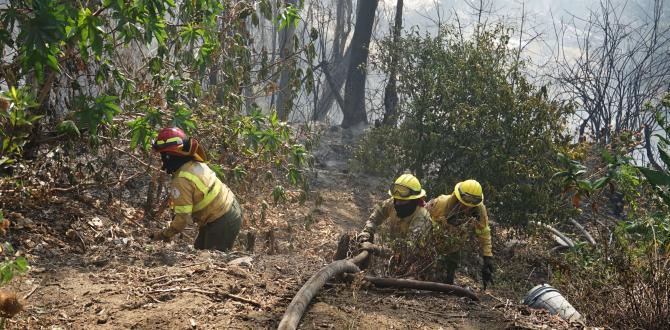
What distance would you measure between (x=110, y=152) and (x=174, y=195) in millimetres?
1693

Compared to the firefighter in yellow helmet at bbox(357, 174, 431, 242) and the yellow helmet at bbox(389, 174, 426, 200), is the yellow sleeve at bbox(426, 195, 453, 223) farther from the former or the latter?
the yellow helmet at bbox(389, 174, 426, 200)

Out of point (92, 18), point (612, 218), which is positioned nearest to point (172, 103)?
point (92, 18)

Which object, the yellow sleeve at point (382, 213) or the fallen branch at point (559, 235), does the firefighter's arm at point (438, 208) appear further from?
the fallen branch at point (559, 235)

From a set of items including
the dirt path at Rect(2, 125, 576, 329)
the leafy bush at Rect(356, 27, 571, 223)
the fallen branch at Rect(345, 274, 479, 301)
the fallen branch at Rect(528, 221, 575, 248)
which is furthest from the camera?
the leafy bush at Rect(356, 27, 571, 223)

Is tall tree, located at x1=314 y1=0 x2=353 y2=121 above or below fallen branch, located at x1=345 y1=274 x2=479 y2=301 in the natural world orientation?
above

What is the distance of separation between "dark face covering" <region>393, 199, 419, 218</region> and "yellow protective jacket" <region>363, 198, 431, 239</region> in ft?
0.13

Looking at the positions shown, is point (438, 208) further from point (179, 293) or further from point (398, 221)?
point (179, 293)

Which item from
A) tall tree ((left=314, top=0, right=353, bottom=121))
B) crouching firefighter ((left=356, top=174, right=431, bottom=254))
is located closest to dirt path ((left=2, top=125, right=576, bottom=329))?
crouching firefighter ((left=356, top=174, right=431, bottom=254))

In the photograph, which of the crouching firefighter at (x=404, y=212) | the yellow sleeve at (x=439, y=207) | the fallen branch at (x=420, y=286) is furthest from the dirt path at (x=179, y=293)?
the yellow sleeve at (x=439, y=207)

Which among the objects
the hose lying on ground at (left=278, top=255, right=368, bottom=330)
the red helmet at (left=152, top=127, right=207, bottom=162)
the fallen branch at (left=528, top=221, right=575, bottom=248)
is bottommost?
the fallen branch at (left=528, top=221, right=575, bottom=248)

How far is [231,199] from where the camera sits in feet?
20.7

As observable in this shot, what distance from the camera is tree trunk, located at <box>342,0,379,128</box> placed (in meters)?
17.5

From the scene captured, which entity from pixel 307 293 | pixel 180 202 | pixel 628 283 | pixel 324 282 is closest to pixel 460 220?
pixel 628 283

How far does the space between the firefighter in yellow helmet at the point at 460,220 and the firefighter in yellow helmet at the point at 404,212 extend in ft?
0.75
